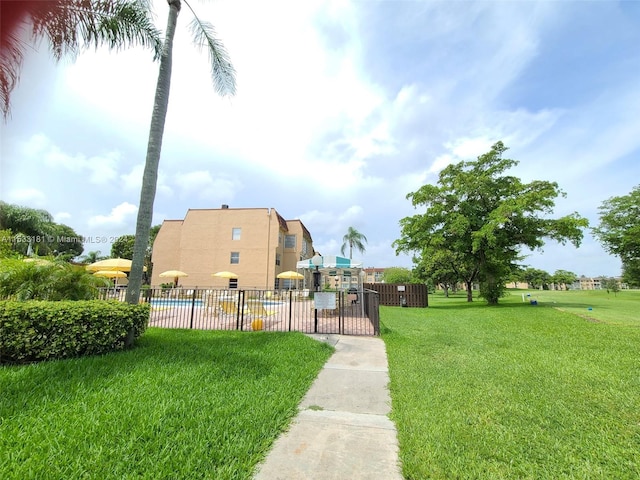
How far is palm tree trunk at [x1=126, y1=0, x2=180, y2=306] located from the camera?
19.8 ft

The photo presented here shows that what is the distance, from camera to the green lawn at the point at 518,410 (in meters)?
2.33

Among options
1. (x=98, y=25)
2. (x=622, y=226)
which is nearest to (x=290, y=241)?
(x=98, y=25)

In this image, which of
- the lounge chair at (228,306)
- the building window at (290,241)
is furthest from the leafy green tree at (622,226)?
the lounge chair at (228,306)

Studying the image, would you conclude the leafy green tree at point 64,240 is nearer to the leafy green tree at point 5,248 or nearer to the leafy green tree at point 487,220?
the leafy green tree at point 5,248

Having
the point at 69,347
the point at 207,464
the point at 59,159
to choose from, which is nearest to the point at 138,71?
the point at 59,159

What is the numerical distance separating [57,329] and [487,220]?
2055 centimetres

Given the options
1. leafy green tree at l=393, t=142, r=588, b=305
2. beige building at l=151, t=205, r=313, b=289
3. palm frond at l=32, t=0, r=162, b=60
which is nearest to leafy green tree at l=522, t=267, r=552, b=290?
leafy green tree at l=393, t=142, r=588, b=305

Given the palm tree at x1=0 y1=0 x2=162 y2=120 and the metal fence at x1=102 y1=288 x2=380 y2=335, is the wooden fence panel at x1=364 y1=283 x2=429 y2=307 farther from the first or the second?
the palm tree at x1=0 y1=0 x2=162 y2=120

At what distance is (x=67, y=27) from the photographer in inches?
182

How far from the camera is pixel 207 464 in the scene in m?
2.20

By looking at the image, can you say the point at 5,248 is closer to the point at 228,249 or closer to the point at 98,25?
the point at 98,25

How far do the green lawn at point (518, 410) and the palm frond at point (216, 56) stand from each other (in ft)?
26.1

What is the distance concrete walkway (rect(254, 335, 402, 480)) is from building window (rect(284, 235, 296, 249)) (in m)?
25.8

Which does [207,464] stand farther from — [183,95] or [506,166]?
[506,166]
